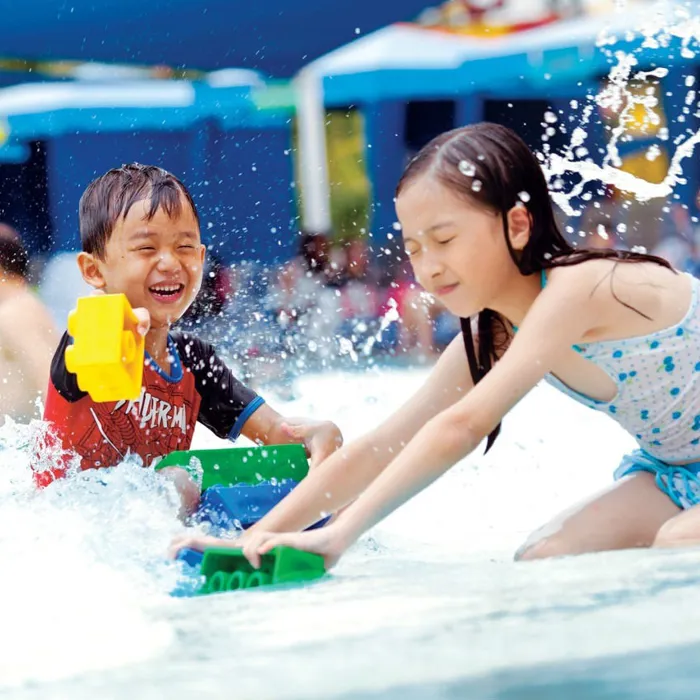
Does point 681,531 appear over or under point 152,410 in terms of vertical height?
under

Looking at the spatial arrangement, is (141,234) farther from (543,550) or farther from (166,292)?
(543,550)

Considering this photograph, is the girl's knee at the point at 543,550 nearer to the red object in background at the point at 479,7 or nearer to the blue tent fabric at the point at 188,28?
the blue tent fabric at the point at 188,28

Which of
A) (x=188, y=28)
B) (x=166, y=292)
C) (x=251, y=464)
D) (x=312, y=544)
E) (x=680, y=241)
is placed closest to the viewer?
(x=312, y=544)

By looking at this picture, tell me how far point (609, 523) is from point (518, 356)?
550 mm

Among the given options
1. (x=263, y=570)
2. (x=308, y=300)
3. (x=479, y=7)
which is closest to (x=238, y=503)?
(x=263, y=570)

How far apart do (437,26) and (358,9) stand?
5.56 m

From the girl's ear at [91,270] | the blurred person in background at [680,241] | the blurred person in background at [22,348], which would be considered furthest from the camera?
the blurred person in background at [680,241]

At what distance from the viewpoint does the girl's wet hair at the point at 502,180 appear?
7.21 ft

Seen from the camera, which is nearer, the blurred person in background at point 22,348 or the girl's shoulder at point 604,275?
the girl's shoulder at point 604,275

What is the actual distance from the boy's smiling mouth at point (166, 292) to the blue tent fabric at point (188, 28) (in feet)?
9.75

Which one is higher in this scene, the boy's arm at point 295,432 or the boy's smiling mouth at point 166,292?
the boy's smiling mouth at point 166,292

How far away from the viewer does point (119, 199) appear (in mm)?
2920

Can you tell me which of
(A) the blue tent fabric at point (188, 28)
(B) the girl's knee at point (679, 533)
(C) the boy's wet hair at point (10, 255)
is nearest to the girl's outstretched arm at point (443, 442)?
(B) the girl's knee at point (679, 533)

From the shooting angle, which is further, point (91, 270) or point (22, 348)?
point (22, 348)
